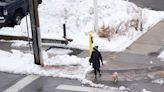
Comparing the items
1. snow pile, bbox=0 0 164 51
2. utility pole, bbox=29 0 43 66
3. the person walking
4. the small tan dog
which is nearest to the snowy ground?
snow pile, bbox=0 0 164 51

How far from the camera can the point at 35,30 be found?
54.9 ft

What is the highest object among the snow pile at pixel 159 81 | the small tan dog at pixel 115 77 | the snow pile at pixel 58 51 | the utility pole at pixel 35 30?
the utility pole at pixel 35 30

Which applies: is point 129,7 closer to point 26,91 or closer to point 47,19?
point 47,19

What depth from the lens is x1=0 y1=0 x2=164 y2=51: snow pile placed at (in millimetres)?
19500

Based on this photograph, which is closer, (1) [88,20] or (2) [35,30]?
(2) [35,30]

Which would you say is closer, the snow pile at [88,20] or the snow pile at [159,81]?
the snow pile at [159,81]

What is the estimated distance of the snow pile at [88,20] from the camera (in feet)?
64.0

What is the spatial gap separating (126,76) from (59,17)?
7450 mm

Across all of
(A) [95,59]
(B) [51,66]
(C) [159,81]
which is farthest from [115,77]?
(B) [51,66]

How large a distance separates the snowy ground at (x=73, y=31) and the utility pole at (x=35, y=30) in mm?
338

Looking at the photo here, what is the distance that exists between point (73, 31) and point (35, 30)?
4.26 metres

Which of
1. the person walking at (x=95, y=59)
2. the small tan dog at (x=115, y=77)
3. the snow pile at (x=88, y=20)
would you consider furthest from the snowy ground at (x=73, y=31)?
the small tan dog at (x=115, y=77)

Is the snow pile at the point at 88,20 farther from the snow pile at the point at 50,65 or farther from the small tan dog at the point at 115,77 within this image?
the small tan dog at the point at 115,77

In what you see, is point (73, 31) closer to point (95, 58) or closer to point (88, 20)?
point (88, 20)
